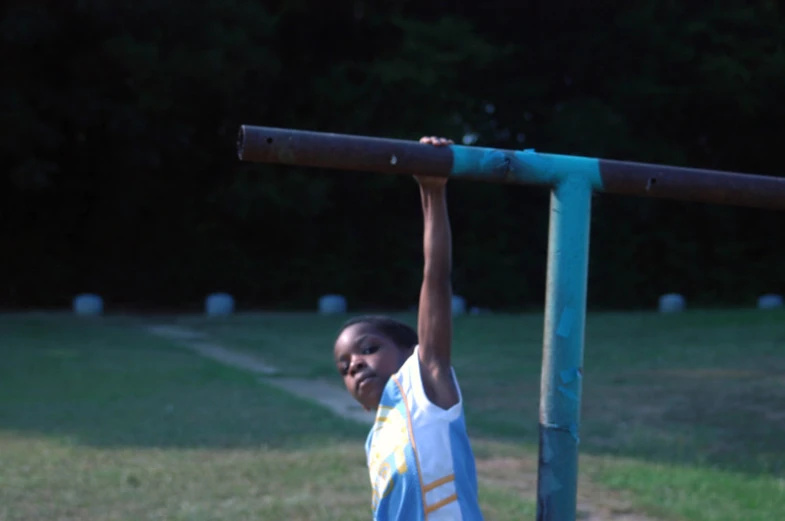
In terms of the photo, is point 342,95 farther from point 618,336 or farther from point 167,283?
point 618,336

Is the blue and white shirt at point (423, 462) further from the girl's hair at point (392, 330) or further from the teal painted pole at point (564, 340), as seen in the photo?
the teal painted pole at point (564, 340)

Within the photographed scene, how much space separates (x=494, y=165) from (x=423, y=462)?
764mm

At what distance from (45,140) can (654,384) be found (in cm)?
1208

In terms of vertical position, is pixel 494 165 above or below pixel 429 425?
above

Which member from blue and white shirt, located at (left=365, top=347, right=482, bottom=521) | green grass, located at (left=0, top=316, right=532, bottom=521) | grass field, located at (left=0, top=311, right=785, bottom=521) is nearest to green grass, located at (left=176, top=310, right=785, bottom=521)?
grass field, located at (left=0, top=311, right=785, bottom=521)

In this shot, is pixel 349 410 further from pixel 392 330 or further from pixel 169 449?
pixel 392 330

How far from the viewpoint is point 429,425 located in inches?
90.7

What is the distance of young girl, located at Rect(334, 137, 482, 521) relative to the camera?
2279 mm

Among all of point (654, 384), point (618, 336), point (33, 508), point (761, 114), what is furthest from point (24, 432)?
point (761, 114)

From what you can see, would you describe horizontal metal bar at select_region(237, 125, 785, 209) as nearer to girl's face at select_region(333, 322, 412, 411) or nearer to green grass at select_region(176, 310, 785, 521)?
girl's face at select_region(333, 322, 412, 411)

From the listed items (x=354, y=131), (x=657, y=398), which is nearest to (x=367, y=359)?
(x=657, y=398)

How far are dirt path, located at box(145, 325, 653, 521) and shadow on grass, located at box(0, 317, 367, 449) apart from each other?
26 centimetres

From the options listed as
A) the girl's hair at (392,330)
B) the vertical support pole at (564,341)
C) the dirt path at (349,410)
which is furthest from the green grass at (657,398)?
the vertical support pole at (564,341)

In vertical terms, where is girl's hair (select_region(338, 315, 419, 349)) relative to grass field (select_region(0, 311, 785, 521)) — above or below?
above
